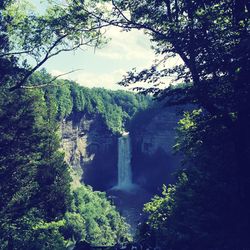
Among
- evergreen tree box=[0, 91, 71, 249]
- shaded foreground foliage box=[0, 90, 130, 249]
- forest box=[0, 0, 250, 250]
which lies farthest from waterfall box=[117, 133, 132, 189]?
forest box=[0, 0, 250, 250]

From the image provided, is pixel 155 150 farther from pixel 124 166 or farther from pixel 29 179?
pixel 29 179

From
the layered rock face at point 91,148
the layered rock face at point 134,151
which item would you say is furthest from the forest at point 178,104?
the layered rock face at point 134,151

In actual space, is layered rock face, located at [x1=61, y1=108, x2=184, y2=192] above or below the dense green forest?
below

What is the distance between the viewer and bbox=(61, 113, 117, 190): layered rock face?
68.9m

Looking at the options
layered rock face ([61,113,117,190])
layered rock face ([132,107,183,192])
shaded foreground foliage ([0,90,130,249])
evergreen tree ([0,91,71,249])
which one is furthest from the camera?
layered rock face ([132,107,183,192])

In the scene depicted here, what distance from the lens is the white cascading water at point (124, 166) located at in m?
85.1

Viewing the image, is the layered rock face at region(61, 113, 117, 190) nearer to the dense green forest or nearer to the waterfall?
the waterfall

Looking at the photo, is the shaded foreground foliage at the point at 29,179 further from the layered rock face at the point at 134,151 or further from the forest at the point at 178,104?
the layered rock face at the point at 134,151

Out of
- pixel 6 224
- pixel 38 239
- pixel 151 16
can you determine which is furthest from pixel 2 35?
pixel 38 239

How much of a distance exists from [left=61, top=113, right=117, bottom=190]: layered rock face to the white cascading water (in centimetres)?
130

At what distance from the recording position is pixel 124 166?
3381 inches

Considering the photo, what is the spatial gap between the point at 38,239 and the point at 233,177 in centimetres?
1391

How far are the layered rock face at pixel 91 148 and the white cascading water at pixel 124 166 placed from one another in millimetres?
1301

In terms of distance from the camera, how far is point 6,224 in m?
20.1
